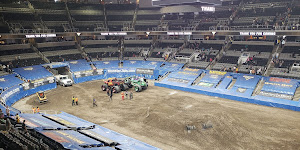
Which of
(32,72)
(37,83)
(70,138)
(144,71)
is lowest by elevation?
(70,138)

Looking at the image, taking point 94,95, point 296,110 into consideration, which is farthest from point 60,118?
point 296,110

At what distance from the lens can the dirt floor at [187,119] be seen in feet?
58.4

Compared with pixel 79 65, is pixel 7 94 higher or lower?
lower

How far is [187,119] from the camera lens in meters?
22.1

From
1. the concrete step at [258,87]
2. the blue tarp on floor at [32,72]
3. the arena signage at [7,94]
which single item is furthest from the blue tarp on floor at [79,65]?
the concrete step at [258,87]

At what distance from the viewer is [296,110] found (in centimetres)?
2534

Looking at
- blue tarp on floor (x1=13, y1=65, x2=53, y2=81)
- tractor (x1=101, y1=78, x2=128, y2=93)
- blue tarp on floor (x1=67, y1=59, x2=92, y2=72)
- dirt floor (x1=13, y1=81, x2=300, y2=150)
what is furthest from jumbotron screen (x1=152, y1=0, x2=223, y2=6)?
blue tarp on floor (x1=13, y1=65, x2=53, y2=81)

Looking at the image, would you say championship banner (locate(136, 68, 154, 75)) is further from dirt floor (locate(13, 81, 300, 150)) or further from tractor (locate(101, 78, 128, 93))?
dirt floor (locate(13, 81, 300, 150))

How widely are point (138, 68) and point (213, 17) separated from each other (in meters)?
19.8

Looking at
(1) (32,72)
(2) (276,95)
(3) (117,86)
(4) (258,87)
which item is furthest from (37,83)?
(2) (276,95)

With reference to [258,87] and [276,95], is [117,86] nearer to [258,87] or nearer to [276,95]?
[258,87]

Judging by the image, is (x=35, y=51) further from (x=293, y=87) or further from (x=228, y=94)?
(x=293, y=87)

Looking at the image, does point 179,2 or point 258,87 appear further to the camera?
point 179,2

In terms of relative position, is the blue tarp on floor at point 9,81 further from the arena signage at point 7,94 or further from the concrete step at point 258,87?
the concrete step at point 258,87
